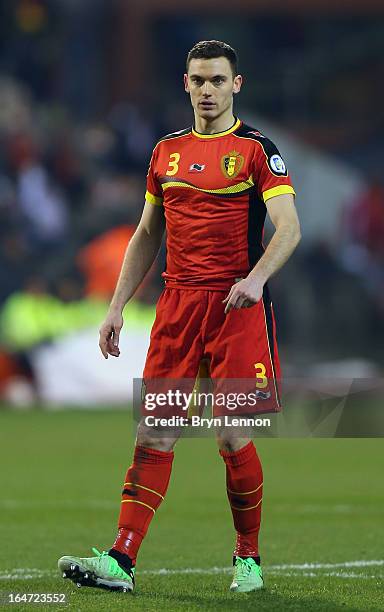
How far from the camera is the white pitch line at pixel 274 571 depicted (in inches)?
267

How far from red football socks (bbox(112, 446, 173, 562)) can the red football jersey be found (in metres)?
0.76

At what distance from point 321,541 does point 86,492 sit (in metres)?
2.81

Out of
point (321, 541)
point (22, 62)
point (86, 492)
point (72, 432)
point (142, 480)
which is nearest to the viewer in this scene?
point (142, 480)

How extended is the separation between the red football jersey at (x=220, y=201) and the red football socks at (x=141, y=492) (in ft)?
2.48

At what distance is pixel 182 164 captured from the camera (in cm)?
648

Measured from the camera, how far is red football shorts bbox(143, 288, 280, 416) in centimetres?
634

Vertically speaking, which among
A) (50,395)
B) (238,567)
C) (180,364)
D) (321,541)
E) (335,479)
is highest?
(180,364)

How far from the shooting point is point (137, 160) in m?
22.5

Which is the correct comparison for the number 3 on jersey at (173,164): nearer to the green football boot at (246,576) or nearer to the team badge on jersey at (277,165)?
the team badge on jersey at (277,165)

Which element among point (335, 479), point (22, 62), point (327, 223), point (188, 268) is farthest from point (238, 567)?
point (22, 62)

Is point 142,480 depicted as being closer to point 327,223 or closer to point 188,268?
point 188,268
